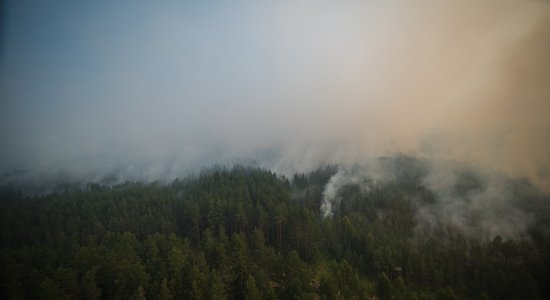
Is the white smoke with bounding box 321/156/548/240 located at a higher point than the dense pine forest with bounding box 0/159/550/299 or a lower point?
higher

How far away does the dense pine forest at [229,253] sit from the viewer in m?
27.3

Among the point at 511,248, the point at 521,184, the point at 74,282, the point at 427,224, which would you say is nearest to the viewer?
the point at 74,282

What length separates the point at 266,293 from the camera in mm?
31109

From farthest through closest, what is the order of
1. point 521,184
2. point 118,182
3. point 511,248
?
point 118,182
point 521,184
point 511,248

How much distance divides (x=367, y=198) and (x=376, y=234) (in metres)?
24.3

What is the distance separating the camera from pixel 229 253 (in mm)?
37844

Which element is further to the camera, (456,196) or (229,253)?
(456,196)

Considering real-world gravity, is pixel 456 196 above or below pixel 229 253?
above

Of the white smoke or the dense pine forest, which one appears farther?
the white smoke

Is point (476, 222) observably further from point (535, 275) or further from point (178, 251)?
point (178, 251)

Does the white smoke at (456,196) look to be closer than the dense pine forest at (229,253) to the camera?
No

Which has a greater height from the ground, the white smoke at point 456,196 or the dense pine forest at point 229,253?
the white smoke at point 456,196

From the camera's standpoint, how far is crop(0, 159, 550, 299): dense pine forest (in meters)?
27.3

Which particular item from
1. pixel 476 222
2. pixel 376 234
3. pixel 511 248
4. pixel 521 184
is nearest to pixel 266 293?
pixel 376 234
